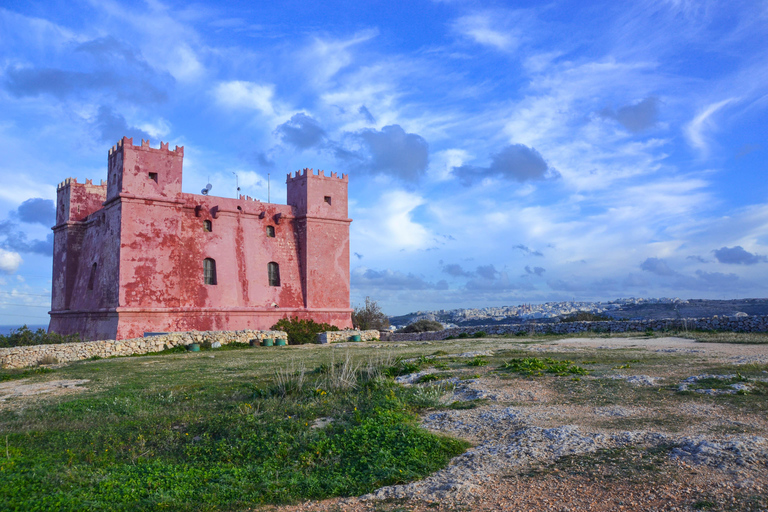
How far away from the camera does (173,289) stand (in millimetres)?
25922

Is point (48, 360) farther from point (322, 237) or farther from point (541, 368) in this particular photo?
point (541, 368)

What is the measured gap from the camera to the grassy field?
4734mm

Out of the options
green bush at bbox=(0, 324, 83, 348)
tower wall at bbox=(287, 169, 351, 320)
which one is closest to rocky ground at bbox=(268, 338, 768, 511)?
green bush at bbox=(0, 324, 83, 348)

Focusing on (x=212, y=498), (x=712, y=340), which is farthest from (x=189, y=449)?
(x=712, y=340)

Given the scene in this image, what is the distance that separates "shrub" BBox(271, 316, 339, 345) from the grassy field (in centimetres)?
1606

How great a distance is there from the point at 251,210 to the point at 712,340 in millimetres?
23516

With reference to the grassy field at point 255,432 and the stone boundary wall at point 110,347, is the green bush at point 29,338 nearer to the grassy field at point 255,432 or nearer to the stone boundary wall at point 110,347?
the stone boundary wall at point 110,347

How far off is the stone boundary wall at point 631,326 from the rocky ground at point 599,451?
1375 cm

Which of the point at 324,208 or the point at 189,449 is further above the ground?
the point at 324,208

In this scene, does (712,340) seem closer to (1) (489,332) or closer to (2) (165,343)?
(1) (489,332)

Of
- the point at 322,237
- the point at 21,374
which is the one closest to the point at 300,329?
the point at 322,237

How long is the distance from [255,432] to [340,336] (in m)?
21.4

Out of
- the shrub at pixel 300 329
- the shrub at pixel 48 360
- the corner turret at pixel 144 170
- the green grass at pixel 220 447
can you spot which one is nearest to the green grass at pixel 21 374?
the shrub at pixel 48 360

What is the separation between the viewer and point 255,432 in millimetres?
6289
